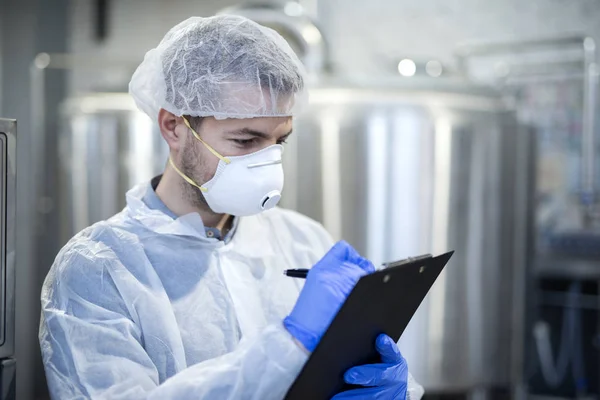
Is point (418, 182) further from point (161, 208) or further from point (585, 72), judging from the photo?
point (161, 208)

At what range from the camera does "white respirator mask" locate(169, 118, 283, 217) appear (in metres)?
1.07

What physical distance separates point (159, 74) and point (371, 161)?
1064 millimetres

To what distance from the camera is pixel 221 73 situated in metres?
1.06

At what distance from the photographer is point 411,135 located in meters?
2.04

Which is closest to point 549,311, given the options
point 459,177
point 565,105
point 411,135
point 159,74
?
point 565,105

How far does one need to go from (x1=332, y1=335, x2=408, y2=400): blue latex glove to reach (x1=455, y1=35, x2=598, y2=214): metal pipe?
1.57 metres

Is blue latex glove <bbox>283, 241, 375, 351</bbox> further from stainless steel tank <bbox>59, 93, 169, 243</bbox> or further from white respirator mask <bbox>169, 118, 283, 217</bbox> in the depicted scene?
stainless steel tank <bbox>59, 93, 169, 243</bbox>

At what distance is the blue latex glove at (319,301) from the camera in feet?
2.93

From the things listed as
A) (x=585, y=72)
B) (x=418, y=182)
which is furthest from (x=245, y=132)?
(x=585, y=72)

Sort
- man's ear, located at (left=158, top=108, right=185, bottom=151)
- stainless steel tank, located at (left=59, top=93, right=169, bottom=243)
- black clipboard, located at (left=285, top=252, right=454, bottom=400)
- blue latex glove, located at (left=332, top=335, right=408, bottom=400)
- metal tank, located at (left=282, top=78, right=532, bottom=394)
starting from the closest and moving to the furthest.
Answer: black clipboard, located at (left=285, top=252, right=454, bottom=400), blue latex glove, located at (left=332, top=335, right=408, bottom=400), man's ear, located at (left=158, top=108, right=185, bottom=151), metal tank, located at (left=282, top=78, right=532, bottom=394), stainless steel tank, located at (left=59, top=93, right=169, bottom=243)

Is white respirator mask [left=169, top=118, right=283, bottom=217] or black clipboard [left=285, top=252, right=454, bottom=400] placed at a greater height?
white respirator mask [left=169, top=118, right=283, bottom=217]

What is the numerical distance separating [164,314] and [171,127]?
1.04 ft

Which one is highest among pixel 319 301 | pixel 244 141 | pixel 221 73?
pixel 221 73

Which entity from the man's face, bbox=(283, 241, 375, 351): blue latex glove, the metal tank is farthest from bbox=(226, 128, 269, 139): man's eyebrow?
the metal tank
